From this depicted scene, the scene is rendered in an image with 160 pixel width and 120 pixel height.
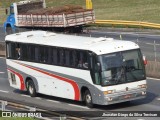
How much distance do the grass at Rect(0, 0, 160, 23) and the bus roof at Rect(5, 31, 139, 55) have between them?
35.8m

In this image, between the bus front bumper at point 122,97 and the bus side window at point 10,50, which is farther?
the bus side window at point 10,50

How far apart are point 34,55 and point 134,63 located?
5.92 m

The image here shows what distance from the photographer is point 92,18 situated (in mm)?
48562

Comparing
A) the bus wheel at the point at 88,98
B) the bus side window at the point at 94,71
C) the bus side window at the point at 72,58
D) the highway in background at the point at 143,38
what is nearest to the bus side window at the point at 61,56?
the bus side window at the point at 72,58

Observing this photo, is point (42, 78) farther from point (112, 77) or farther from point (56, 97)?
point (112, 77)

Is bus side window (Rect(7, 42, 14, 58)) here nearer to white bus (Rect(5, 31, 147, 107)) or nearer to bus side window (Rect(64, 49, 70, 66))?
white bus (Rect(5, 31, 147, 107))

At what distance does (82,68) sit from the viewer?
2583 cm

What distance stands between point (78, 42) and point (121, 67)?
104 inches

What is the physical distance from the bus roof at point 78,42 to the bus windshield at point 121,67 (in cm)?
24

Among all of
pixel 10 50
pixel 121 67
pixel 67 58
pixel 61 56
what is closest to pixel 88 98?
pixel 121 67

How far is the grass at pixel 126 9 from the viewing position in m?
71.6

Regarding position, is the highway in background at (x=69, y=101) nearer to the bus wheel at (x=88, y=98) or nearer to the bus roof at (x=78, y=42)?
the bus wheel at (x=88, y=98)

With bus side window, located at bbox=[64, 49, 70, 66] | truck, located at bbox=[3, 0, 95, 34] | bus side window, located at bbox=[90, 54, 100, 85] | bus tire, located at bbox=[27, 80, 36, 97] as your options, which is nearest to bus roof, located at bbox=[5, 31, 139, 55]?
bus side window, located at bbox=[64, 49, 70, 66]

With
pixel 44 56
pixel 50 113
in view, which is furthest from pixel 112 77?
pixel 44 56
